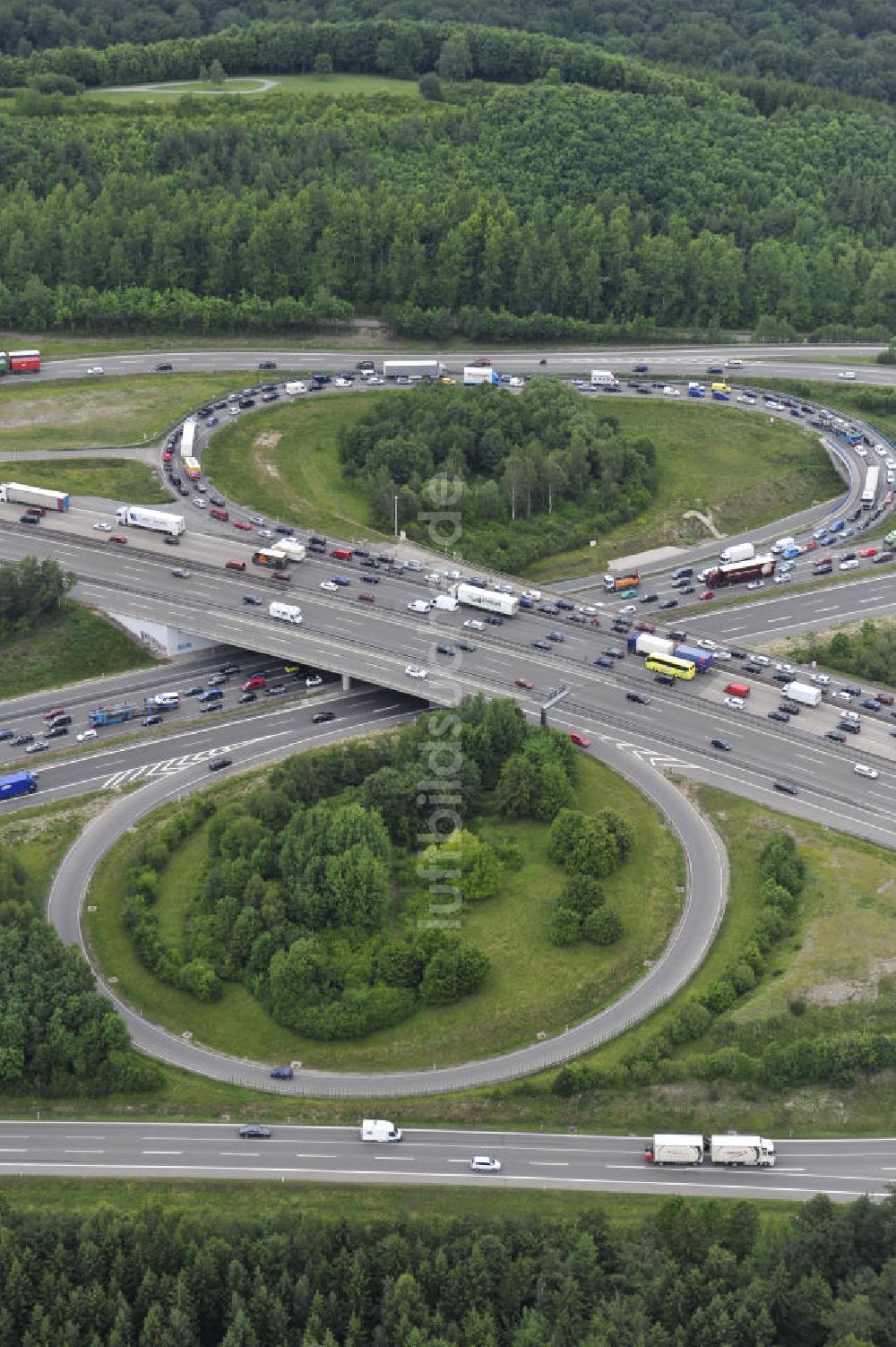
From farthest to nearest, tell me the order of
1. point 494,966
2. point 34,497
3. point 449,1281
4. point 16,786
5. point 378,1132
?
point 34,497 → point 16,786 → point 494,966 → point 378,1132 → point 449,1281

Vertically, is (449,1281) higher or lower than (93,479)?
lower

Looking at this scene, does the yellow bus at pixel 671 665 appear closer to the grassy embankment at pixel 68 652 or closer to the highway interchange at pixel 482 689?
the highway interchange at pixel 482 689

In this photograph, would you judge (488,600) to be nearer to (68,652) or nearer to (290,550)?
(290,550)

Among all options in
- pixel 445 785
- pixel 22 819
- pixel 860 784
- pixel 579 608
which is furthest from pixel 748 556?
pixel 22 819

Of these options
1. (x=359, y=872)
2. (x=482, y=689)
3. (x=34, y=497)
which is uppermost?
(x=34, y=497)

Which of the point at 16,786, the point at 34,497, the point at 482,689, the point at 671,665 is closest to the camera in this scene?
the point at 16,786

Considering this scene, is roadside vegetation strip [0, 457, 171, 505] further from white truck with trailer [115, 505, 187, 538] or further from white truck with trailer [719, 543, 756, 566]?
white truck with trailer [719, 543, 756, 566]

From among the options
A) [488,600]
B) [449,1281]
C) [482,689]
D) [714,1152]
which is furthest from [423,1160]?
[488,600]

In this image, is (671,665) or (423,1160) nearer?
(423,1160)
